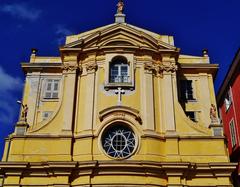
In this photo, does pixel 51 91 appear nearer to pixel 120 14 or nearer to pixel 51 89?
pixel 51 89

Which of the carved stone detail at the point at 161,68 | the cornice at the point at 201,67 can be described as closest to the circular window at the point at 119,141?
the carved stone detail at the point at 161,68

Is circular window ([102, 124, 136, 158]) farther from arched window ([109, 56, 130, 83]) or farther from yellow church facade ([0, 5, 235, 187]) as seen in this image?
arched window ([109, 56, 130, 83])

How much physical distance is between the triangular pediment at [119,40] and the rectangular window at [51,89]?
308 cm

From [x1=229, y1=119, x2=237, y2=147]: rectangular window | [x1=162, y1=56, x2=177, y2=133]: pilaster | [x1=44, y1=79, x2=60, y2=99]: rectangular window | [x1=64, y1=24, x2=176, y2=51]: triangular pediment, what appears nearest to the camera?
[x1=162, y1=56, x2=177, y2=133]: pilaster

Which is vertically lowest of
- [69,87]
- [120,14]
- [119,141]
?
[119,141]

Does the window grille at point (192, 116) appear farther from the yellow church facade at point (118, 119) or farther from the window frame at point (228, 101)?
the window frame at point (228, 101)

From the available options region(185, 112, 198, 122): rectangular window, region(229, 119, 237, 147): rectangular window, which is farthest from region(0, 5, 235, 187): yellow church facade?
region(229, 119, 237, 147): rectangular window

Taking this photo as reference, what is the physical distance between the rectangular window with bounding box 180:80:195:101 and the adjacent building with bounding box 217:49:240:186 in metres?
3.66

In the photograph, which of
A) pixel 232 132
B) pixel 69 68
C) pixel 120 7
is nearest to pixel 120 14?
pixel 120 7

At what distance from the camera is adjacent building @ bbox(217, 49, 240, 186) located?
2683cm

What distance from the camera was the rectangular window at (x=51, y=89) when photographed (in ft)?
84.1

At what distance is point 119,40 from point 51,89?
226 inches

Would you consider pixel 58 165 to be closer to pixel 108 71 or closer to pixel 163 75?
pixel 108 71

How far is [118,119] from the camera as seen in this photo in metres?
22.0
